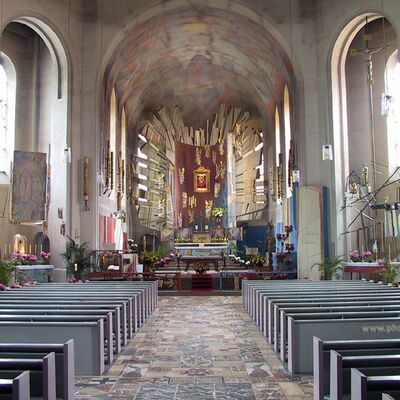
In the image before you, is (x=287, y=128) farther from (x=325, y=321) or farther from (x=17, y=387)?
(x=17, y=387)

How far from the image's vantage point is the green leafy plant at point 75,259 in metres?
15.4

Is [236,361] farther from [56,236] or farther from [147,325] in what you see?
[56,236]

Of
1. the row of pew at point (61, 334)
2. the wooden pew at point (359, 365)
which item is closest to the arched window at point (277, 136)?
the row of pew at point (61, 334)

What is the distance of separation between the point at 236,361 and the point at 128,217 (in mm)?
20155

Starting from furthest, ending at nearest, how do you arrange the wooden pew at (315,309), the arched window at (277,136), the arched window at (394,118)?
the arched window at (277,136) < the arched window at (394,118) < the wooden pew at (315,309)

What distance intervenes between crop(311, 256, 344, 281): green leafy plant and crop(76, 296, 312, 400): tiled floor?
6.07m

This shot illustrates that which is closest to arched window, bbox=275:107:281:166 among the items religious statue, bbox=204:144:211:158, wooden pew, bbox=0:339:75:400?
religious statue, bbox=204:144:211:158

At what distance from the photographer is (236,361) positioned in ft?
19.9

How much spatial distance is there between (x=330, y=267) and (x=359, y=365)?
11.7 meters

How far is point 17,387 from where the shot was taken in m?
2.61

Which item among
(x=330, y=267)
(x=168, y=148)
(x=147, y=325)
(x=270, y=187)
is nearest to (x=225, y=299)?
(x=330, y=267)

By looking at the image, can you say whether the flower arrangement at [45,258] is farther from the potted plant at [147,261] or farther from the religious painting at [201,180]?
the religious painting at [201,180]

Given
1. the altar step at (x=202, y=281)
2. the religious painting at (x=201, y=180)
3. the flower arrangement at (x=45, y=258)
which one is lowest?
the altar step at (x=202, y=281)

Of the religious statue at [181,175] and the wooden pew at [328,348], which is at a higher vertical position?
the religious statue at [181,175]
